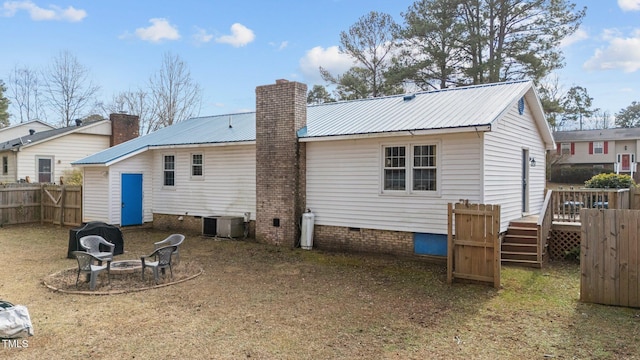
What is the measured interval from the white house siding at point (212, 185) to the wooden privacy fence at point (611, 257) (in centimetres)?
968

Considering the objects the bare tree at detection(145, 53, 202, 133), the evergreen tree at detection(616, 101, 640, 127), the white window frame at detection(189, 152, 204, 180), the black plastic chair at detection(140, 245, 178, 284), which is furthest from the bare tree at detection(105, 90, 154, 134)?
the evergreen tree at detection(616, 101, 640, 127)

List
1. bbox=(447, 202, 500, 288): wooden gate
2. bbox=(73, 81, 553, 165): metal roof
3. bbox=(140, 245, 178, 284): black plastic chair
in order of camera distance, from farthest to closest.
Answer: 1. bbox=(73, 81, 553, 165): metal roof
2. bbox=(140, 245, 178, 284): black plastic chair
3. bbox=(447, 202, 500, 288): wooden gate

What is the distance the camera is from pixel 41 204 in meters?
18.4

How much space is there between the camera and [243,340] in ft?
18.5

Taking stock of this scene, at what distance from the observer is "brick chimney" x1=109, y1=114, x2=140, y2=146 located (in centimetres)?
2315

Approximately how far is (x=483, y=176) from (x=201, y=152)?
986 cm

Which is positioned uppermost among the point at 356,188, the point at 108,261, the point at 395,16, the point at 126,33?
the point at 395,16

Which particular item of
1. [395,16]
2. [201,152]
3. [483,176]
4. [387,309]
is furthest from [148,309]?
[395,16]

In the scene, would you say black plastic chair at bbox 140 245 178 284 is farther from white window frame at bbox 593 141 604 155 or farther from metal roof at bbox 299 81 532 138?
white window frame at bbox 593 141 604 155

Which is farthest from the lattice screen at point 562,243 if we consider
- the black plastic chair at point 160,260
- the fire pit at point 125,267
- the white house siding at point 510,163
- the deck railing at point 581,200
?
Answer: the fire pit at point 125,267

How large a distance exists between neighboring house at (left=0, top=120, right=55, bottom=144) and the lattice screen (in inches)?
1217

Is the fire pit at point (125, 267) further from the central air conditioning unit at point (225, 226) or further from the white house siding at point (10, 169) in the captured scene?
the white house siding at point (10, 169)

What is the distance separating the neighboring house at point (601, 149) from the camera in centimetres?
3928

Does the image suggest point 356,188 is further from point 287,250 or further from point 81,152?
point 81,152
